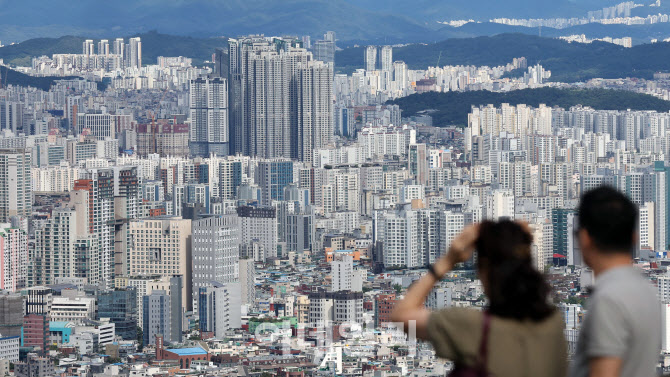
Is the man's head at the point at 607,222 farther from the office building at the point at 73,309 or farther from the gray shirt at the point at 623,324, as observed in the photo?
the office building at the point at 73,309

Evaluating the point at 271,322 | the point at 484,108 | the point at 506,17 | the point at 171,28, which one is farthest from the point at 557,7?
the point at 271,322

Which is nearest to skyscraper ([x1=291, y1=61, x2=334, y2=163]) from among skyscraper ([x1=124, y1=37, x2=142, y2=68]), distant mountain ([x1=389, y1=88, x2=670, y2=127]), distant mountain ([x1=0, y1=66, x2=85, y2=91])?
distant mountain ([x1=389, y1=88, x2=670, y2=127])

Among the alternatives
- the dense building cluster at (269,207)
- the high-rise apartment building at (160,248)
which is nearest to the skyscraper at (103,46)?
the dense building cluster at (269,207)

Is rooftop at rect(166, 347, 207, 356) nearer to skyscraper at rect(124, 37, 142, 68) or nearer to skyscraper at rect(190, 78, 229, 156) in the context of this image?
skyscraper at rect(190, 78, 229, 156)

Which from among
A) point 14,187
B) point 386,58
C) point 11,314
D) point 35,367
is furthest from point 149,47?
point 35,367

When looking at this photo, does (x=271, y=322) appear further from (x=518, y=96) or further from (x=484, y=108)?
(x=518, y=96)

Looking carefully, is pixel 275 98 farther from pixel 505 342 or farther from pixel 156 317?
pixel 505 342
